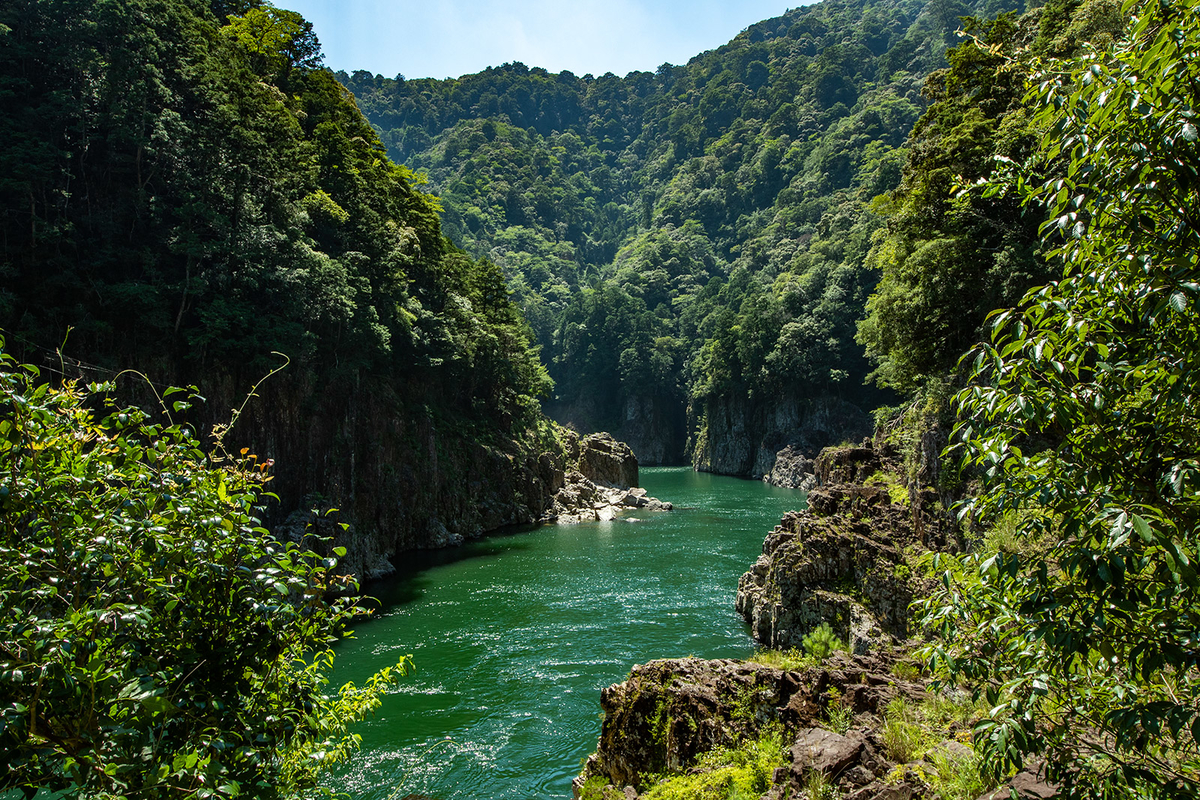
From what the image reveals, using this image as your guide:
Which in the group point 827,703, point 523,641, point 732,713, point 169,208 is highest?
point 169,208

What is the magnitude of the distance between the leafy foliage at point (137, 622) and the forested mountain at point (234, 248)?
12.4 metres

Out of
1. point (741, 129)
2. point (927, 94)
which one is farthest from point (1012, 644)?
point (741, 129)

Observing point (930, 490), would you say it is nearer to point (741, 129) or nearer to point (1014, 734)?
point (1014, 734)

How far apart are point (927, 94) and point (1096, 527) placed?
29.8 m

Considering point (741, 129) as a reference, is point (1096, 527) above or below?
below

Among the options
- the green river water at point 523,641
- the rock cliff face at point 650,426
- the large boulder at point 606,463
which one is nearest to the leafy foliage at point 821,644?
the green river water at point 523,641

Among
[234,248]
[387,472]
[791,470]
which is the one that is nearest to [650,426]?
[791,470]

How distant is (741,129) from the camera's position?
136 m

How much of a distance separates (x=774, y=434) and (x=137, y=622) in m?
73.5

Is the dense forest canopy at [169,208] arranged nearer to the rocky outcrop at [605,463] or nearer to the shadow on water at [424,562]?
the shadow on water at [424,562]

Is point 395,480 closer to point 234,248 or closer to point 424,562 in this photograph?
point 424,562

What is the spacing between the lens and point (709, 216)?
129 meters

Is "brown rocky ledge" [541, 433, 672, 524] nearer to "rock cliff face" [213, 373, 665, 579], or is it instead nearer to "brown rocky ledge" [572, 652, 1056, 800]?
"rock cliff face" [213, 373, 665, 579]

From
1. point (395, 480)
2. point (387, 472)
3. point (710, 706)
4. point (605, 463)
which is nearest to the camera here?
point (710, 706)
